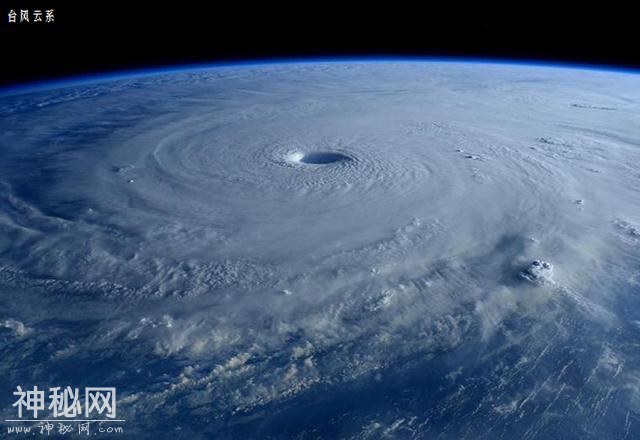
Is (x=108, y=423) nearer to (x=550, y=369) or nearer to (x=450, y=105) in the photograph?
(x=550, y=369)

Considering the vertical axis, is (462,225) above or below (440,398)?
above

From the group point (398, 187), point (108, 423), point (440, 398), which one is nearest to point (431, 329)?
point (440, 398)

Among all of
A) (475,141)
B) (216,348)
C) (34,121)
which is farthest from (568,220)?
(34,121)

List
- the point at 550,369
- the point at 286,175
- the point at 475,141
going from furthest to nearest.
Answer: the point at 475,141 < the point at 286,175 < the point at 550,369

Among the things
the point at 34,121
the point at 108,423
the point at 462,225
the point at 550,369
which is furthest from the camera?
the point at 34,121

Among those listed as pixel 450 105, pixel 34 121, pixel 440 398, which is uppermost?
pixel 450 105

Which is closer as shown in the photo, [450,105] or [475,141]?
[475,141]
